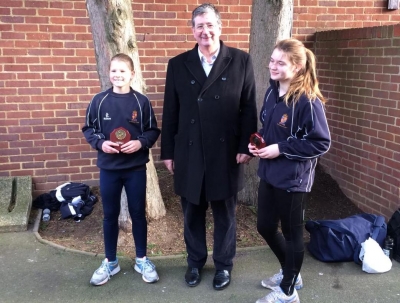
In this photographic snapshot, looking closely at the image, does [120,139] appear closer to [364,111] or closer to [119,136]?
[119,136]

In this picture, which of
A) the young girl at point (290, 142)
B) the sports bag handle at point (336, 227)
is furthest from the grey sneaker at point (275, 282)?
the sports bag handle at point (336, 227)

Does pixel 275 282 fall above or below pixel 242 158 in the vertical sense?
below

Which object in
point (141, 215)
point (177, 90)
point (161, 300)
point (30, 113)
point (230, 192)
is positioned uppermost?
point (177, 90)

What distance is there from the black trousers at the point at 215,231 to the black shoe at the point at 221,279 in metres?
0.04

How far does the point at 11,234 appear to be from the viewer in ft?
15.0

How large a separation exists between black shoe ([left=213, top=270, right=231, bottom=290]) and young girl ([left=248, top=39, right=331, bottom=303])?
0.54 meters

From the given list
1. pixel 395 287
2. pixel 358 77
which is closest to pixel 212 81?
pixel 395 287

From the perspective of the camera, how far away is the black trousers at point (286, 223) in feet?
9.85

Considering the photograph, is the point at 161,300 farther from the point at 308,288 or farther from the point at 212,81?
the point at 212,81

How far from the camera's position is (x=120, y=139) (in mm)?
3289

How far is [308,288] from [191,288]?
0.94 meters

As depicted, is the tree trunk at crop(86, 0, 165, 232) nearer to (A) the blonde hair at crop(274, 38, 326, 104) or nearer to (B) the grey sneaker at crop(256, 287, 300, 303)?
(A) the blonde hair at crop(274, 38, 326, 104)

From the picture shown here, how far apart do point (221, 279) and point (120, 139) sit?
4.48 feet

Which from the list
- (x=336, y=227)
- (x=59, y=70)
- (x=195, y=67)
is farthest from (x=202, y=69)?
(x=59, y=70)
